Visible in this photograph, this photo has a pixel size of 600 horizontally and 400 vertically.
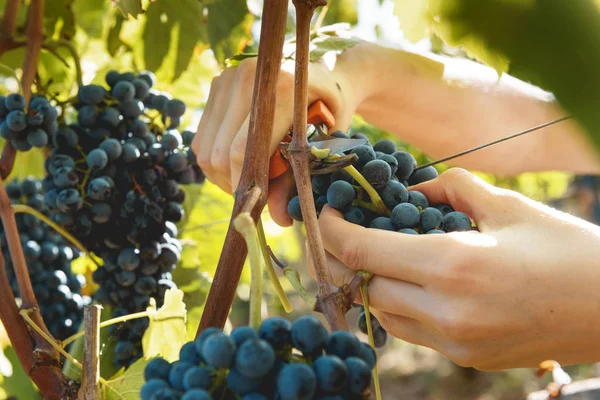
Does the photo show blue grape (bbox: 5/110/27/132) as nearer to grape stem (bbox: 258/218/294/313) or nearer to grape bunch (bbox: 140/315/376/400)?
grape stem (bbox: 258/218/294/313)

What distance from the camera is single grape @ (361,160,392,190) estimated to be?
2.46 ft

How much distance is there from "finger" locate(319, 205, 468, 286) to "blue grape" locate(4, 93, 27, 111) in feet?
2.32

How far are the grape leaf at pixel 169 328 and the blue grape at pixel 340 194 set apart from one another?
1.09ft

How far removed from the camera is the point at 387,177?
0.75 m

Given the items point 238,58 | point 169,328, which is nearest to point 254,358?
point 169,328

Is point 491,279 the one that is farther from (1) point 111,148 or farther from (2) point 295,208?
(1) point 111,148

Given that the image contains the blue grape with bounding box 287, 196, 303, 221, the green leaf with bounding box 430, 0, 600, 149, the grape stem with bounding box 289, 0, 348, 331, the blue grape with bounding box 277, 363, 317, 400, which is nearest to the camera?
the green leaf with bounding box 430, 0, 600, 149

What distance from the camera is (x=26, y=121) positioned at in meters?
1.10

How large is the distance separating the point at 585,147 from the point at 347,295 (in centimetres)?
42

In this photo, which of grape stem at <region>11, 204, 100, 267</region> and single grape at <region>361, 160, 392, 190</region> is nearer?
single grape at <region>361, 160, 392, 190</region>

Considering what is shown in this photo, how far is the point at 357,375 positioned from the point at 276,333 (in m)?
0.07

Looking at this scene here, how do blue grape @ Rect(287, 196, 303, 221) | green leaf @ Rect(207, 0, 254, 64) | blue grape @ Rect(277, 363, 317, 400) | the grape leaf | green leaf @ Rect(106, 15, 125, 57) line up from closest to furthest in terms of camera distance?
blue grape @ Rect(277, 363, 317, 400)
blue grape @ Rect(287, 196, 303, 221)
the grape leaf
green leaf @ Rect(207, 0, 254, 64)
green leaf @ Rect(106, 15, 125, 57)

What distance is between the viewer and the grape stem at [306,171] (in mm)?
585

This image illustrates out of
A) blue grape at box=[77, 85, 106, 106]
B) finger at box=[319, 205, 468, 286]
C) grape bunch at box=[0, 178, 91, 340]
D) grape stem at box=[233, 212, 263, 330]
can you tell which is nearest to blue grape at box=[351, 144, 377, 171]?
finger at box=[319, 205, 468, 286]
